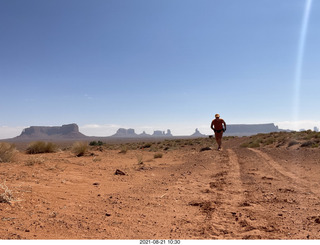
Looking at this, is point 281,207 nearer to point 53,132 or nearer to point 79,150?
point 79,150

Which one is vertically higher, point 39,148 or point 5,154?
point 5,154

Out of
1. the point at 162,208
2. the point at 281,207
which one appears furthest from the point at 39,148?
the point at 281,207

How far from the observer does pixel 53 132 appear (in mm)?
195375

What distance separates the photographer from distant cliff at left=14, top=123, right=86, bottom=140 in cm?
18200

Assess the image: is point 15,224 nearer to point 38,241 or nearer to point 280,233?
point 38,241

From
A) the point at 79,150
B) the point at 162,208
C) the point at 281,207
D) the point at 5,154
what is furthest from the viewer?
the point at 79,150

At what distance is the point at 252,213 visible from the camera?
4.00 meters

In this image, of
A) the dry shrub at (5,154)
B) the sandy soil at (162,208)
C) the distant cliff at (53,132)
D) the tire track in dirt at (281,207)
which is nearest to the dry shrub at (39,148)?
the dry shrub at (5,154)

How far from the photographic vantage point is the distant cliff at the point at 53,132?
182000 mm

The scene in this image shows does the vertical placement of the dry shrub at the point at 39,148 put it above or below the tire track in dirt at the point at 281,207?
above

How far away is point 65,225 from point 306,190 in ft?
17.4

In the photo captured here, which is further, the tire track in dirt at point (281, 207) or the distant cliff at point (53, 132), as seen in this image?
the distant cliff at point (53, 132)

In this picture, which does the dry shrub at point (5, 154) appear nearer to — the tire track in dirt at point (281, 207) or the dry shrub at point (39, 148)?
the dry shrub at point (39, 148)

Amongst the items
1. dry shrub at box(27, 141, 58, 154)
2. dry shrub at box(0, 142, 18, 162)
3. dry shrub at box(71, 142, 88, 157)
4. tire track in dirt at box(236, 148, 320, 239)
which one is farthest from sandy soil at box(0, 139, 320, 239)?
dry shrub at box(27, 141, 58, 154)
